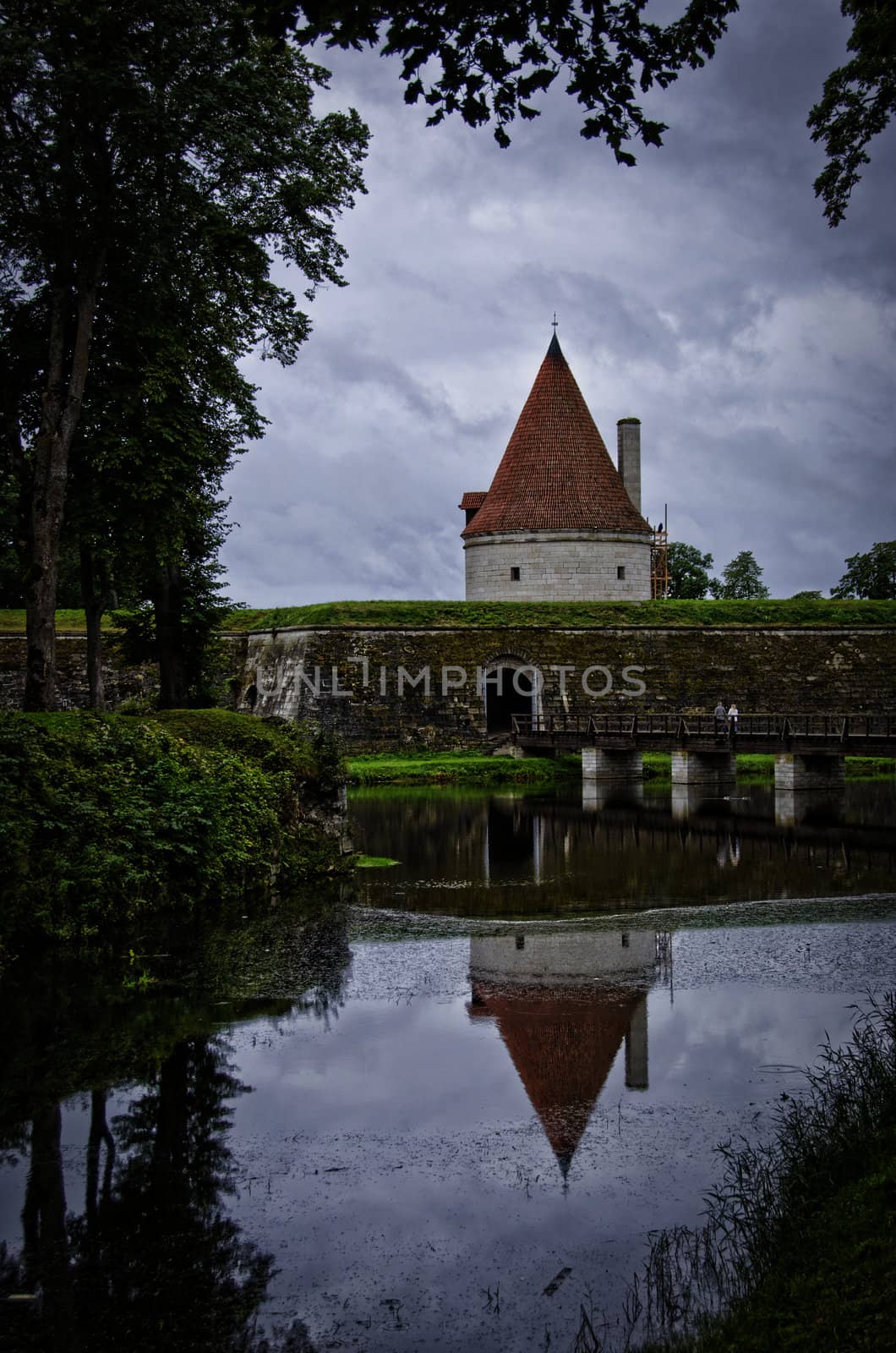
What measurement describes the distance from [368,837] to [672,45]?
14870 mm

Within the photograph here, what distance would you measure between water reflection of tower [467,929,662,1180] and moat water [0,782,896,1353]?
0.09 ft

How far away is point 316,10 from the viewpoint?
210 inches

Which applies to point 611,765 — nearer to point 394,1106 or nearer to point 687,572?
point 394,1106

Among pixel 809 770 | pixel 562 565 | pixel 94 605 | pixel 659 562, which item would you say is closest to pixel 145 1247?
pixel 94 605

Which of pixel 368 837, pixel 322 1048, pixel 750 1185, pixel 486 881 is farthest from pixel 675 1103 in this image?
pixel 368 837

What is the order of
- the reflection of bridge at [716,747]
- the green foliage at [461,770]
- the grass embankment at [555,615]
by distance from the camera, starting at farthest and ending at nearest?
the grass embankment at [555,615] → the green foliage at [461,770] → the reflection of bridge at [716,747]

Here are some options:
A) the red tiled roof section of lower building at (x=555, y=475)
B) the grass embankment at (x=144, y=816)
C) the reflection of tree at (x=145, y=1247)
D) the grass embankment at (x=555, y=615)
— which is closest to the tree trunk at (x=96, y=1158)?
the reflection of tree at (x=145, y=1247)

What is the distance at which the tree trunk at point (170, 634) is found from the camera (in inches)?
815

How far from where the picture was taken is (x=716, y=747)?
86.1ft

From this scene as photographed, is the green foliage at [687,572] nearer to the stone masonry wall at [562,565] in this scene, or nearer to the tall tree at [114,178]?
the stone masonry wall at [562,565]

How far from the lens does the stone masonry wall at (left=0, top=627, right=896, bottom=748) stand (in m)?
34.3

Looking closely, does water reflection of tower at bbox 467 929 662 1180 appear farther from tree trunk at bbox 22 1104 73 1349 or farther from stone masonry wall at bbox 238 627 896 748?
stone masonry wall at bbox 238 627 896 748

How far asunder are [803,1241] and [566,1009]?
4.01 meters

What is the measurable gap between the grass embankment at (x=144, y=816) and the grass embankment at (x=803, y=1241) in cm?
688
